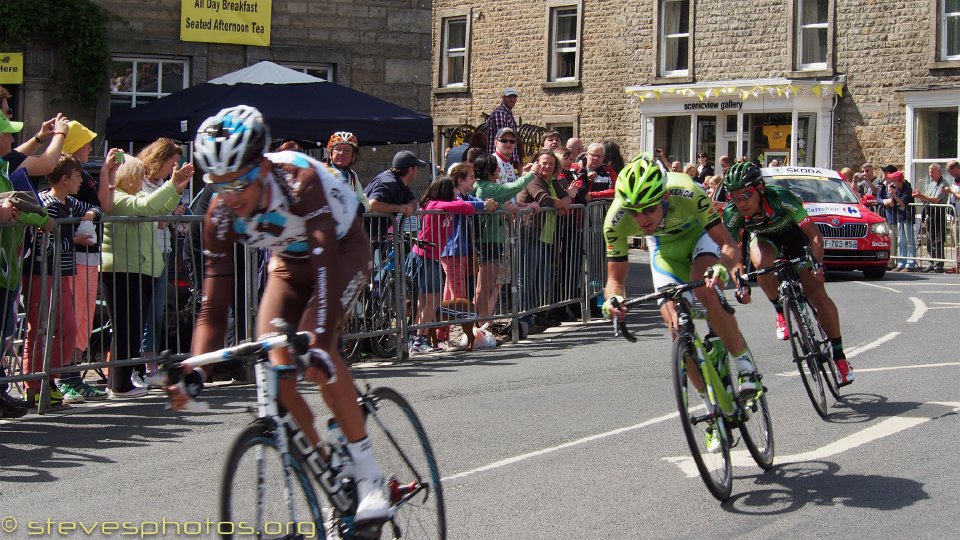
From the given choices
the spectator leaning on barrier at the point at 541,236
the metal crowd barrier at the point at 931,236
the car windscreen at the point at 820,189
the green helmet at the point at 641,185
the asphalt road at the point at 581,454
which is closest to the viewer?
the asphalt road at the point at 581,454

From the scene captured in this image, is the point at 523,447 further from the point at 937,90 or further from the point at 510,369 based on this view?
the point at 937,90

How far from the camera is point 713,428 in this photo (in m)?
6.83

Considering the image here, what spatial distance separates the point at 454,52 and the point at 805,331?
33.9 m

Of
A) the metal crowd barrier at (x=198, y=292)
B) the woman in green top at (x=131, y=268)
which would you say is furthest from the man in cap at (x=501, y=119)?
the woman in green top at (x=131, y=268)

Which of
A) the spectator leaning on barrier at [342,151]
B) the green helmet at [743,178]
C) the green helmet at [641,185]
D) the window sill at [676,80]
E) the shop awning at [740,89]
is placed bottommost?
the green helmet at [641,185]

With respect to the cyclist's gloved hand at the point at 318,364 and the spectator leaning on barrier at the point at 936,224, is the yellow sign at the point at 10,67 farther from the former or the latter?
the spectator leaning on barrier at the point at 936,224

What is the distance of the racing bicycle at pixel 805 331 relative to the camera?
9.17m

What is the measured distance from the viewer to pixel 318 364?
4.64 meters

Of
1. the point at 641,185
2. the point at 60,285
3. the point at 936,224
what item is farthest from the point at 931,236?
the point at 60,285

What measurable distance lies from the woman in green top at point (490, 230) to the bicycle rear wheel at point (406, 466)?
24.3ft

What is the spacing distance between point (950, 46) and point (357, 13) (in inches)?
682

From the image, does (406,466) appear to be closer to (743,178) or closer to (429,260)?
(743,178)

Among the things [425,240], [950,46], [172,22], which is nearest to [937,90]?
[950,46]

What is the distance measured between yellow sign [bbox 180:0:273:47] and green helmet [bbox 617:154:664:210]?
45.1 ft
